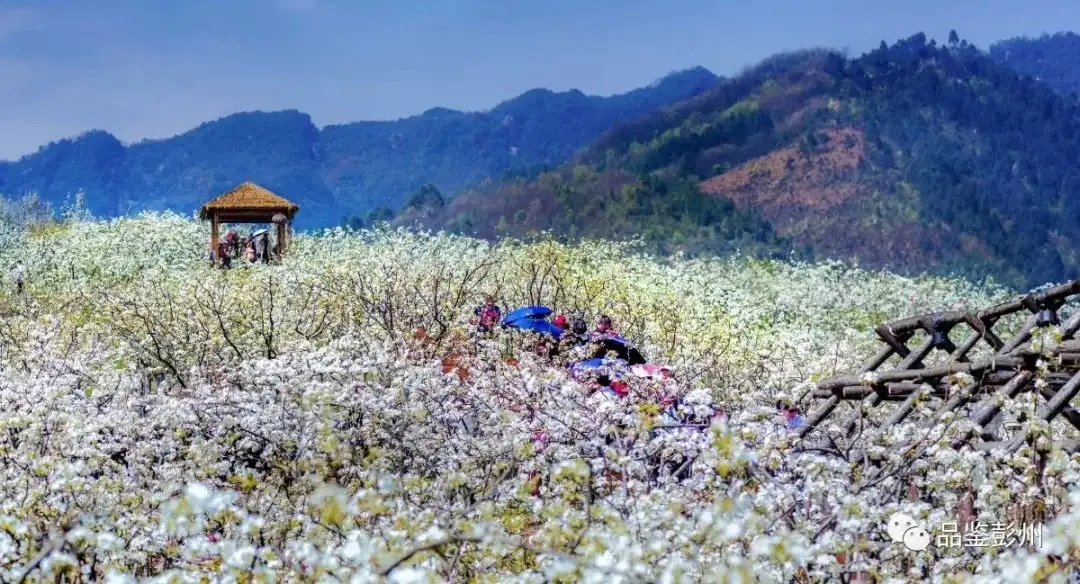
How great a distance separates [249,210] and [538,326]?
1804 cm

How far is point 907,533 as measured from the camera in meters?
6.76

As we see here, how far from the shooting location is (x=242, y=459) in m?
11.2

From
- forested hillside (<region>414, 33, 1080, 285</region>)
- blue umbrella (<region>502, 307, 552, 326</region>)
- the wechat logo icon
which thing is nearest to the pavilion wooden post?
blue umbrella (<region>502, 307, 552, 326</region>)

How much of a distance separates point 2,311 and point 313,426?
12845 millimetres

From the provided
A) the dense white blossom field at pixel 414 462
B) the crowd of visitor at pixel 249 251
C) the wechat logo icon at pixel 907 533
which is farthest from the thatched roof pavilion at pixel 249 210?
the wechat logo icon at pixel 907 533

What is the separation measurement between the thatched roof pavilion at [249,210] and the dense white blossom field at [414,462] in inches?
322

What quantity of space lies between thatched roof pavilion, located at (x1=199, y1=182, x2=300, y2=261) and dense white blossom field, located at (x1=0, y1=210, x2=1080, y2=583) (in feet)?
26.9

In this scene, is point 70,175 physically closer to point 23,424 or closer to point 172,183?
point 172,183

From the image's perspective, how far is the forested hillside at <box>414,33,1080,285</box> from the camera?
77.5m

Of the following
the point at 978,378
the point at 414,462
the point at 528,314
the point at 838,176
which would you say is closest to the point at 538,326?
the point at 528,314

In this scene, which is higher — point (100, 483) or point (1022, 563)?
point (1022, 563)

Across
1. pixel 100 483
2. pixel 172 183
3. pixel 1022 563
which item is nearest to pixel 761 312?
pixel 100 483

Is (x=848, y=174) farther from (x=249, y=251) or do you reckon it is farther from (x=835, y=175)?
(x=249, y=251)

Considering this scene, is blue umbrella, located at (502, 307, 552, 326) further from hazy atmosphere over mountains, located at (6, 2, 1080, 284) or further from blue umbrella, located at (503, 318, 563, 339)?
hazy atmosphere over mountains, located at (6, 2, 1080, 284)
